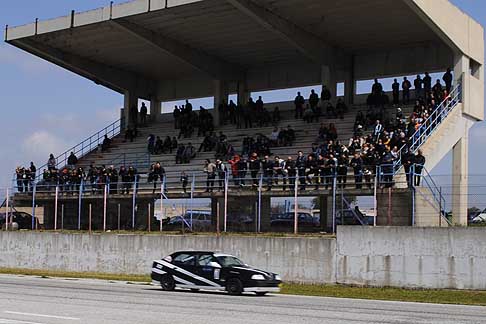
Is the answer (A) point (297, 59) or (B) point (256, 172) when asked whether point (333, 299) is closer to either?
(B) point (256, 172)

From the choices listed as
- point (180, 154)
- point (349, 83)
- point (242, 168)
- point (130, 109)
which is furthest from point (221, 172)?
point (130, 109)

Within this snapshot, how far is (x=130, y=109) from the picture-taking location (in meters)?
56.5

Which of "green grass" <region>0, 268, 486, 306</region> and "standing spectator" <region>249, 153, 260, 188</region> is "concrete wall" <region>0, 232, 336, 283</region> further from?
"standing spectator" <region>249, 153, 260, 188</region>

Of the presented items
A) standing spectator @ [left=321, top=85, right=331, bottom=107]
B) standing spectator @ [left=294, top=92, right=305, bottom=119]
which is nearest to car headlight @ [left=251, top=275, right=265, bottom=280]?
standing spectator @ [left=321, top=85, right=331, bottom=107]

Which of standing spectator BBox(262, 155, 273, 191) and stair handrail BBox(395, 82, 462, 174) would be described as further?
standing spectator BBox(262, 155, 273, 191)

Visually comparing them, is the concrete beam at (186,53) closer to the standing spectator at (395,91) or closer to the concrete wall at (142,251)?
the standing spectator at (395,91)

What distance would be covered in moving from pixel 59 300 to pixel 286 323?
7.63 metres

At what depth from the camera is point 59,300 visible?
22.3 metres

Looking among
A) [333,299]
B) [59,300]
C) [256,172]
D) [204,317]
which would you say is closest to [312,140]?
[256,172]

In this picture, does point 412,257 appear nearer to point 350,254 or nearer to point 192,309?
point 350,254

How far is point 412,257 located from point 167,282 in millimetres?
8049

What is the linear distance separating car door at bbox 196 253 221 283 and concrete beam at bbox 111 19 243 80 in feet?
66.3

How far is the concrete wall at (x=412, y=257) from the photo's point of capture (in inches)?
1070

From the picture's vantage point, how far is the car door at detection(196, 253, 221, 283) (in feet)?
89.5
